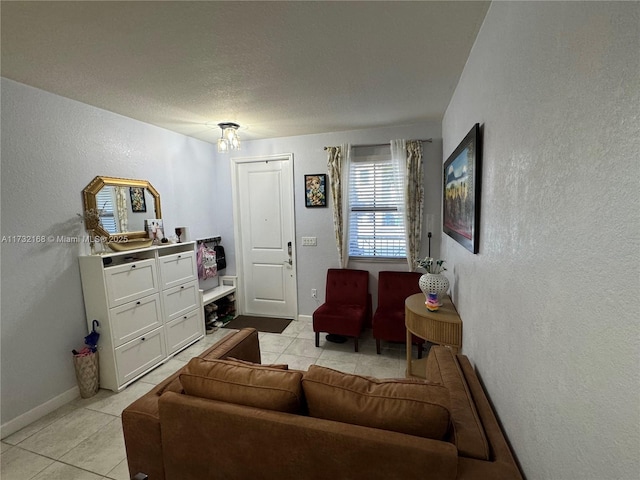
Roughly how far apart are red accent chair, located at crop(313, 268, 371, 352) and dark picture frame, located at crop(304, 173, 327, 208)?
884 mm

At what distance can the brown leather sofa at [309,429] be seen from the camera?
0.95 m

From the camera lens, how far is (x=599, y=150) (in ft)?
1.96

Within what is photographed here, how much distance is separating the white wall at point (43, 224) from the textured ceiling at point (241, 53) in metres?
0.20

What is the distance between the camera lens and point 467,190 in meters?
1.73

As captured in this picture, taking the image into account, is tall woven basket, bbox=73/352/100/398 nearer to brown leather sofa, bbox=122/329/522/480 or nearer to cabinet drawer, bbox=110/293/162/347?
cabinet drawer, bbox=110/293/162/347

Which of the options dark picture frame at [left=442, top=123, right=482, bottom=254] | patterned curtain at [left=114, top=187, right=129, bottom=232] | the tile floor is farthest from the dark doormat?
dark picture frame at [left=442, top=123, right=482, bottom=254]

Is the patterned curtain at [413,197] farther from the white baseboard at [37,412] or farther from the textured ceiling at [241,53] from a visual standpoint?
the white baseboard at [37,412]

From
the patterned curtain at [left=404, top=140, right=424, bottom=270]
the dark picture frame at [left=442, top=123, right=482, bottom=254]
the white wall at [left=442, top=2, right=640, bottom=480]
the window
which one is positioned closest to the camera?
the white wall at [left=442, top=2, right=640, bottom=480]

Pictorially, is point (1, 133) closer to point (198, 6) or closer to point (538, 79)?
point (198, 6)

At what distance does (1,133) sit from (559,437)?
10.9 ft

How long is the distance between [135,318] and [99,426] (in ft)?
2.78

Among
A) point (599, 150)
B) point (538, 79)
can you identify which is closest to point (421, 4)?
point (538, 79)

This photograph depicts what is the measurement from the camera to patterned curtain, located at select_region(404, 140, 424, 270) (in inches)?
126

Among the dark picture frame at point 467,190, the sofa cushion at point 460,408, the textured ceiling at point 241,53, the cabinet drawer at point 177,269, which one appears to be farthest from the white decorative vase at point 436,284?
the cabinet drawer at point 177,269
